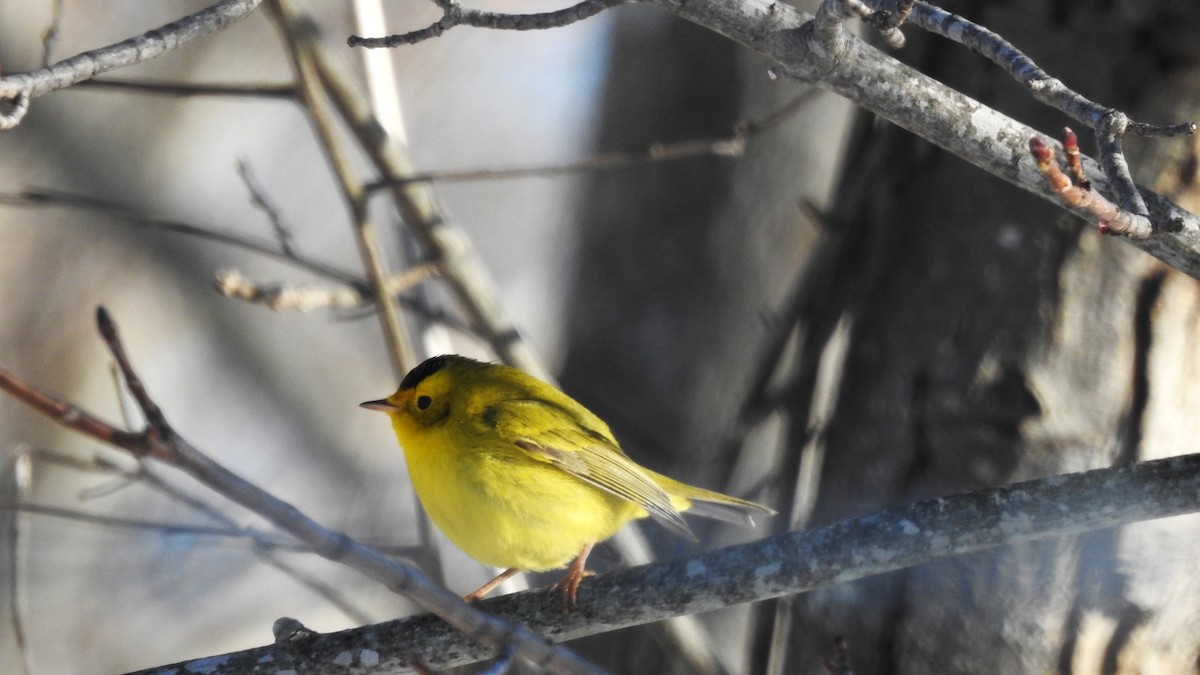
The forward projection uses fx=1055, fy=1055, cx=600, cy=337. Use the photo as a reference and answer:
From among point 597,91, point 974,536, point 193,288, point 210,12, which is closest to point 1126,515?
point 974,536

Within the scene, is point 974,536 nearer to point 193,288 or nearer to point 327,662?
point 327,662

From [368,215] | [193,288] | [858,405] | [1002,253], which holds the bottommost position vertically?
[858,405]

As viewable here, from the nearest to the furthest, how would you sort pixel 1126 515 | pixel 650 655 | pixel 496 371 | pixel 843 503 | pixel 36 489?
1. pixel 1126 515
2. pixel 496 371
3. pixel 843 503
4. pixel 650 655
5. pixel 36 489

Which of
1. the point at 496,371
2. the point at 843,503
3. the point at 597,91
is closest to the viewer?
the point at 496,371

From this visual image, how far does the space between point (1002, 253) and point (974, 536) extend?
3.75 feet

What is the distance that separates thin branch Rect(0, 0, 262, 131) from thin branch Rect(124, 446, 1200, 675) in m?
1.02

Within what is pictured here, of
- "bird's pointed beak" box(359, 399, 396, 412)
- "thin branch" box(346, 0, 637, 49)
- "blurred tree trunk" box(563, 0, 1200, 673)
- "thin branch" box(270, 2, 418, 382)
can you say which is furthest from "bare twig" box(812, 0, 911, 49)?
"thin branch" box(270, 2, 418, 382)

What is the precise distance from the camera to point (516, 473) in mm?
2443

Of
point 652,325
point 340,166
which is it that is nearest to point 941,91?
point 340,166

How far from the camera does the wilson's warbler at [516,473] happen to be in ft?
7.83

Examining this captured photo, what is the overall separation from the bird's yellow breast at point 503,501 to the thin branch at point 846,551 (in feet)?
1.35

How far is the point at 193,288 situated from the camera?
485cm

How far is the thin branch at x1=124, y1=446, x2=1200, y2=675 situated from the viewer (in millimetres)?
1801

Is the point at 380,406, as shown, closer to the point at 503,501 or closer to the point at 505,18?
the point at 503,501
